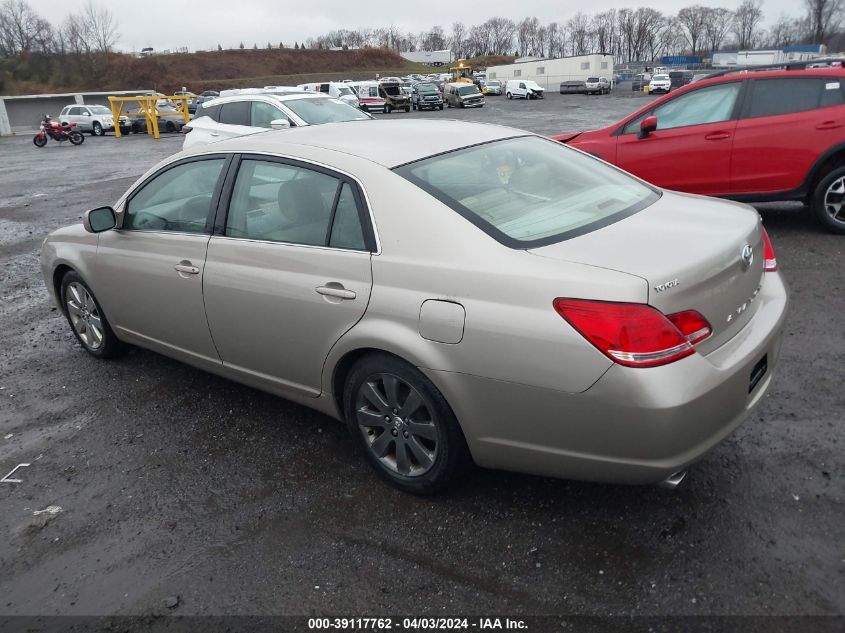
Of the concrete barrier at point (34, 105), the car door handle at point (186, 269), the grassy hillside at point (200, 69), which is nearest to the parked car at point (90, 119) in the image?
the concrete barrier at point (34, 105)

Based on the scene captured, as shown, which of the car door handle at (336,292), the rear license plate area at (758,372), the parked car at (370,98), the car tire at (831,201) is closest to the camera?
the rear license plate area at (758,372)

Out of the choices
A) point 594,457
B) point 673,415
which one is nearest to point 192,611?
point 594,457

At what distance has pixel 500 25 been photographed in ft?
527

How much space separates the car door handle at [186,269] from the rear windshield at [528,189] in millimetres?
1366

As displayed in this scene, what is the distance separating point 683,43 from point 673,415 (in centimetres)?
15912

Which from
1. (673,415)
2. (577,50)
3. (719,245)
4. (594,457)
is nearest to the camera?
(673,415)

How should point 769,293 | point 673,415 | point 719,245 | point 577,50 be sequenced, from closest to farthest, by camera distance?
point 673,415
point 719,245
point 769,293
point 577,50

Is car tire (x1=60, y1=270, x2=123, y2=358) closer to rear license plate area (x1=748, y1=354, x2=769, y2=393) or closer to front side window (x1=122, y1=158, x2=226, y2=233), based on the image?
front side window (x1=122, y1=158, x2=226, y2=233)

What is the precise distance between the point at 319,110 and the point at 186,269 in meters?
9.34

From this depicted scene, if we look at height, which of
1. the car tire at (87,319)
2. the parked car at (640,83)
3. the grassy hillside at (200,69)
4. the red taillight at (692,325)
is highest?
the grassy hillside at (200,69)

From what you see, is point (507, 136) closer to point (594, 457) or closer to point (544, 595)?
point (594, 457)

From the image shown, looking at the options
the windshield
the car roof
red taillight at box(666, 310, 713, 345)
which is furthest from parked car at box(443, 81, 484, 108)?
red taillight at box(666, 310, 713, 345)

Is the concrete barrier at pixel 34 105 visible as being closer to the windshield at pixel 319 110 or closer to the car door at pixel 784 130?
the windshield at pixel 319 110

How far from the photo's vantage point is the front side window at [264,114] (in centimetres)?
1211
